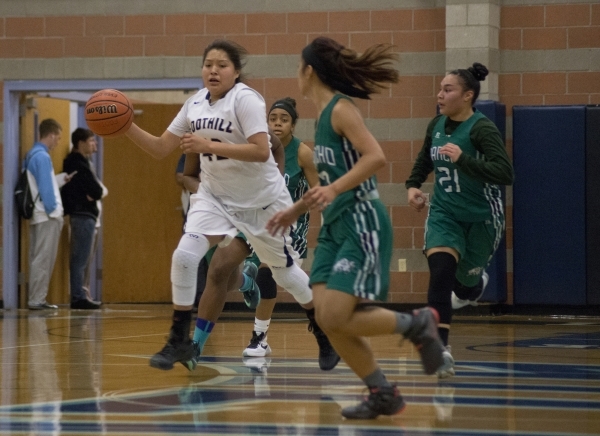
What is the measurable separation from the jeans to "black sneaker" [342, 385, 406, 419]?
7.66 m

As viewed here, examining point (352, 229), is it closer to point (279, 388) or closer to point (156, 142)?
point (279, 388)

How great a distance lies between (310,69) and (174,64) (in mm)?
7068

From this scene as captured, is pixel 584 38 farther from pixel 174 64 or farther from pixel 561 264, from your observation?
pixel 174 64

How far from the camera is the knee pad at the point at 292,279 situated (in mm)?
5648

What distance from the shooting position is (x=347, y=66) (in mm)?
4094

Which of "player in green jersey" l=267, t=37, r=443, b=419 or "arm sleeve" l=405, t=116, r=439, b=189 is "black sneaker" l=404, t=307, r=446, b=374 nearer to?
"player in green jersey" l=267, t=37, r=443, b=419

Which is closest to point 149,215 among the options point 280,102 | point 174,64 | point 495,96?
point 174,64

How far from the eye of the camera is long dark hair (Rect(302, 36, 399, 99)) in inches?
161

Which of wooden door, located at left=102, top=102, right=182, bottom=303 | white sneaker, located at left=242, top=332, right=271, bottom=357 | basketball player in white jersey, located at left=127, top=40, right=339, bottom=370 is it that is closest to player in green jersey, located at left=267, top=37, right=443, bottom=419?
basketball player in white jersey, located at left=127, top=40, right=339, bottom=370

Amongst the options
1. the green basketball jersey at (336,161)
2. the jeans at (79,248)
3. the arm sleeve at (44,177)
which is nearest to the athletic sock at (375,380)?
the green basketball jersey at (336,161)

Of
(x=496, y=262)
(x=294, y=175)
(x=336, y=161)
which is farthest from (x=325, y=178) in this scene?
(x=496, y=262)

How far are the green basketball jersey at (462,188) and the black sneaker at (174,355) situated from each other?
1.45 metres

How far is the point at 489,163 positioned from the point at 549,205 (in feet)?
16.0

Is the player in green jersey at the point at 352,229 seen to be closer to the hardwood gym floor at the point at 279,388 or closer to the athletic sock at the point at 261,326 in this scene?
the hardwood gym floor at the point at 279,388
